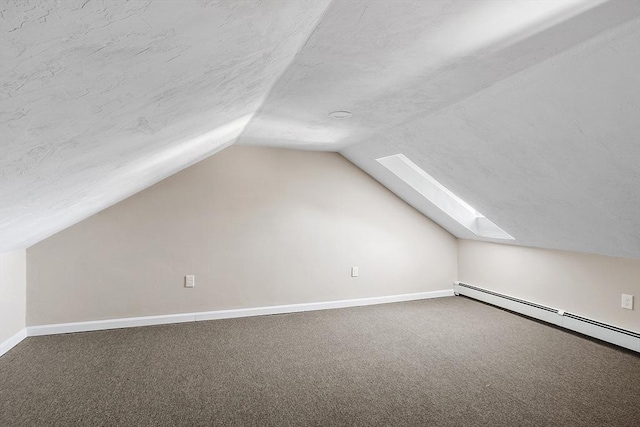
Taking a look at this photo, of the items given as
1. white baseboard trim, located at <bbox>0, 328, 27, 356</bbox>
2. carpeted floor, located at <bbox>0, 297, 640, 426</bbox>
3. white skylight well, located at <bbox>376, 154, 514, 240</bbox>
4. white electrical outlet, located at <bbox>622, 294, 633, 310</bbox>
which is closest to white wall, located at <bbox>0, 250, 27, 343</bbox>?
white baseboard trim, located at <bbox>0, 328, 27, 356</bbox>

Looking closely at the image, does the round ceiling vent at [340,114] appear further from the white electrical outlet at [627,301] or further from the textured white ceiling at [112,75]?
the white electrical outlet at [627,301]

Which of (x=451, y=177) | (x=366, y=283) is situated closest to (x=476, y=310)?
(x=366, y=283)

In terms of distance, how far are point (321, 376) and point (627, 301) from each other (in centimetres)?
277

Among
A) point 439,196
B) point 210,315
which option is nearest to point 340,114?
point 439,196

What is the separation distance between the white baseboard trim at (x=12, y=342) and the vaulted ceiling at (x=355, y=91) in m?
1.37

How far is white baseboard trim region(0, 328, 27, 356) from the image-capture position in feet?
9.99

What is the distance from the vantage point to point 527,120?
2322mm

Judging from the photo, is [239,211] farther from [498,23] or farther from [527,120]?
[498,23]

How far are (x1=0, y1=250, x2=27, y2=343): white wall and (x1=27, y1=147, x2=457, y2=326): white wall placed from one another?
0.28ft

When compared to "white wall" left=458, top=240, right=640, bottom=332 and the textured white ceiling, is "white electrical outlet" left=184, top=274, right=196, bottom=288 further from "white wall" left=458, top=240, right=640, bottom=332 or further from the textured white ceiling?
"white wall" left=458, top=240, right=640, bottom=332

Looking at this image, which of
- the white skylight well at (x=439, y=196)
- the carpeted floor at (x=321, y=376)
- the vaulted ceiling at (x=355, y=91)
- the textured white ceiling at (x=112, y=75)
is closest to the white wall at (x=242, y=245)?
the carpeted floor at (x=321, y=376)

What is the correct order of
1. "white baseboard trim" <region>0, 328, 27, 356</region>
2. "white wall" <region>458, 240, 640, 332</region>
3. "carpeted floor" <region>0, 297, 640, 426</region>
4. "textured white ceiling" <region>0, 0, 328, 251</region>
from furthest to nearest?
"white wall" <region>458, 240, 640, 332</region> < "white baseboard trim" <region>0, 328, 27, 356</region> < "carpeted floor" <region>0, 297, 640, 426</region> < "textured white ceiling" <region>0, 0, 328, 251</region>

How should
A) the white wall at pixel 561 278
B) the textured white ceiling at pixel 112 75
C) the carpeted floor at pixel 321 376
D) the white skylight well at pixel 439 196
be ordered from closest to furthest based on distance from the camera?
the textured white ceiling at pixel 112 75 < the carpeted floor at pixel 321 376 < the white wall at pixel 561 278 < the white skylight well at pixel 439 196

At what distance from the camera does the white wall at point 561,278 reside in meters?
3.36
